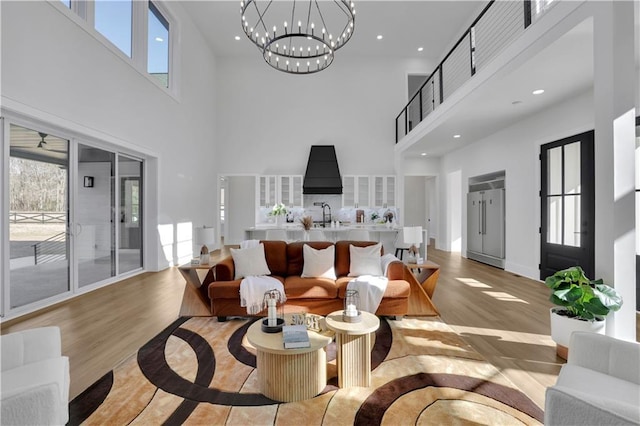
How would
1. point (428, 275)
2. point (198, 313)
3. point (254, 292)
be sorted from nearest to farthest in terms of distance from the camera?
point (254, 292)
point (198, 313)
point (428, 275)

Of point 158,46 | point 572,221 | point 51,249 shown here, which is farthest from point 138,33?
point 572,221

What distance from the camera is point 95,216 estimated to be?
196 inches

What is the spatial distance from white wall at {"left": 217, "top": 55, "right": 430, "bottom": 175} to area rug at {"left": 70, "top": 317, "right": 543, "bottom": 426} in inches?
292

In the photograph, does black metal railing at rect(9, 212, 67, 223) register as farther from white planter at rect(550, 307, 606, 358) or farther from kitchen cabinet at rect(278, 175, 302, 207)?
white planter at rect(550, 307, 606, 358)

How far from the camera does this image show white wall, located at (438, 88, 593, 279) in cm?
483

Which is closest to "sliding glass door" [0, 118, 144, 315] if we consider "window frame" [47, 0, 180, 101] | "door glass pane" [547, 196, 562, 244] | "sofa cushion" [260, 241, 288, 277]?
"window frame" [47, 0, 180, 101]

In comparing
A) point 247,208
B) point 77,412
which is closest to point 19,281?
point 77,412

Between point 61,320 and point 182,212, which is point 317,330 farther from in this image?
point 182,212

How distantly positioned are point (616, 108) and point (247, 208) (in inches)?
418

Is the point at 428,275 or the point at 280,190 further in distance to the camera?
the point at 280,190

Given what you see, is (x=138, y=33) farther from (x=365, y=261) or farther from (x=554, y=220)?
(x=554, y=220)

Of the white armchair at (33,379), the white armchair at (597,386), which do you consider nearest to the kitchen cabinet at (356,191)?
the white armchair at (597,386)

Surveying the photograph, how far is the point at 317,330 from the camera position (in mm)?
2385

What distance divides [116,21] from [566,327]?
7543mm
